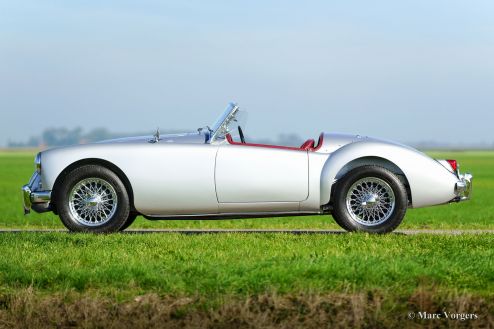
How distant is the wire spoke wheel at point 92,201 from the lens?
445 inches

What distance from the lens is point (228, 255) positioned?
8.96 meters

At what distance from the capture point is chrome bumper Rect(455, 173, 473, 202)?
451 inches

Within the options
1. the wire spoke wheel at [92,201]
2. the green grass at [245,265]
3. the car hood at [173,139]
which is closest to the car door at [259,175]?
the car hood at [173,139]

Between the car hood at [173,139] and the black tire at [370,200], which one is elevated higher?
the car hood at [173,139]

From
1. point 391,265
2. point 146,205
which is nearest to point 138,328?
point 391,265

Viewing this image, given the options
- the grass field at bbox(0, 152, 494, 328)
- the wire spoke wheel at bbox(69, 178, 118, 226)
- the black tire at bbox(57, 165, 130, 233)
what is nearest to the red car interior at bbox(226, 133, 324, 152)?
the black tire at bbox(57, 165, 130, 233)

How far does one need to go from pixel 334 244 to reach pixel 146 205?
8.66 feet

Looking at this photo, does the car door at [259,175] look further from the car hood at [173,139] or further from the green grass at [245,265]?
the green grass at [245,265]

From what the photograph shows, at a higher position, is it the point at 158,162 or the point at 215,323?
the point at 158,162

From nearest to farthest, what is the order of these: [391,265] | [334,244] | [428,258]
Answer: [391,265] → [428,258] → [334,244]

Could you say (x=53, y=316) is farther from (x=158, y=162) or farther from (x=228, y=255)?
(x=158, y=162)

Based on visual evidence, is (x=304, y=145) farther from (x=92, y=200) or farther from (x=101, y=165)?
(x=92, y=200)

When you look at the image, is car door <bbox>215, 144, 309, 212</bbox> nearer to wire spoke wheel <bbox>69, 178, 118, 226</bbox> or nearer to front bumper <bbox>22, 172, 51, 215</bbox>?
wire spoke wheel <bbox>69, 178, 118, 226</bbox>

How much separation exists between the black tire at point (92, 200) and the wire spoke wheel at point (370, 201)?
276 centimetres
